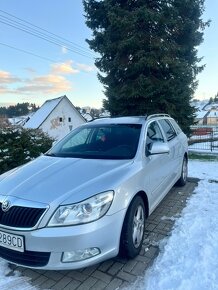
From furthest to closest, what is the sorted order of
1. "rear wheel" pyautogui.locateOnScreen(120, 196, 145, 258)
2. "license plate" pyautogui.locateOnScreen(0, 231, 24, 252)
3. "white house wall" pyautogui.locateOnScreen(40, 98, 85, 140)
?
1. "white house wall" pyautogui.locateOnScreen(40, 98, 85, 140)
2. "rear wheel" pyautogui.locateOnScreen(120, 196, 145, 258)
3. "license plate" pyautogui.locateOnScreen(0, 231, 24, 252)

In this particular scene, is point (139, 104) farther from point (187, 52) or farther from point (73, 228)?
point (73, 228)

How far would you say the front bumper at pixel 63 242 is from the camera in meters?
2.38

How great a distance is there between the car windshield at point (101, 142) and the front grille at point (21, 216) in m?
1.22

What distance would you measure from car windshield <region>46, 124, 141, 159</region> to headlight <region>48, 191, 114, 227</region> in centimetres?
101

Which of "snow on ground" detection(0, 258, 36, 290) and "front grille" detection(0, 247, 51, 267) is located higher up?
"front grille" detection(0, 247, 51, 267)

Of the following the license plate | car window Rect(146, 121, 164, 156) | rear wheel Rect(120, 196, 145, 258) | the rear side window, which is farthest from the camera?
the rear side window

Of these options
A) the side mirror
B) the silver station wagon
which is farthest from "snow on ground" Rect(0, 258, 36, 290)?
the side mirror

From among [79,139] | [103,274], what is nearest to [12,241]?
[103,274]

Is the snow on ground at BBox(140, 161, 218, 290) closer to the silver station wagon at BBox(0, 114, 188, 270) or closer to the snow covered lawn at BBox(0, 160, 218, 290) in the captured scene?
the snow covered lawn at BBox(0, 160, 218, 290)

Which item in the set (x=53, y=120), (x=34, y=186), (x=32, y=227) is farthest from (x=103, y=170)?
(x=53, y=120)

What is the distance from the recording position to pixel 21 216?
8.27 feet

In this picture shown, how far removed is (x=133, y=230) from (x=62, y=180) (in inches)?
38.0

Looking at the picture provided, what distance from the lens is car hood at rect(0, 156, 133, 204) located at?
2592 mm

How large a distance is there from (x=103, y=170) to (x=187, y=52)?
11.0 metres
